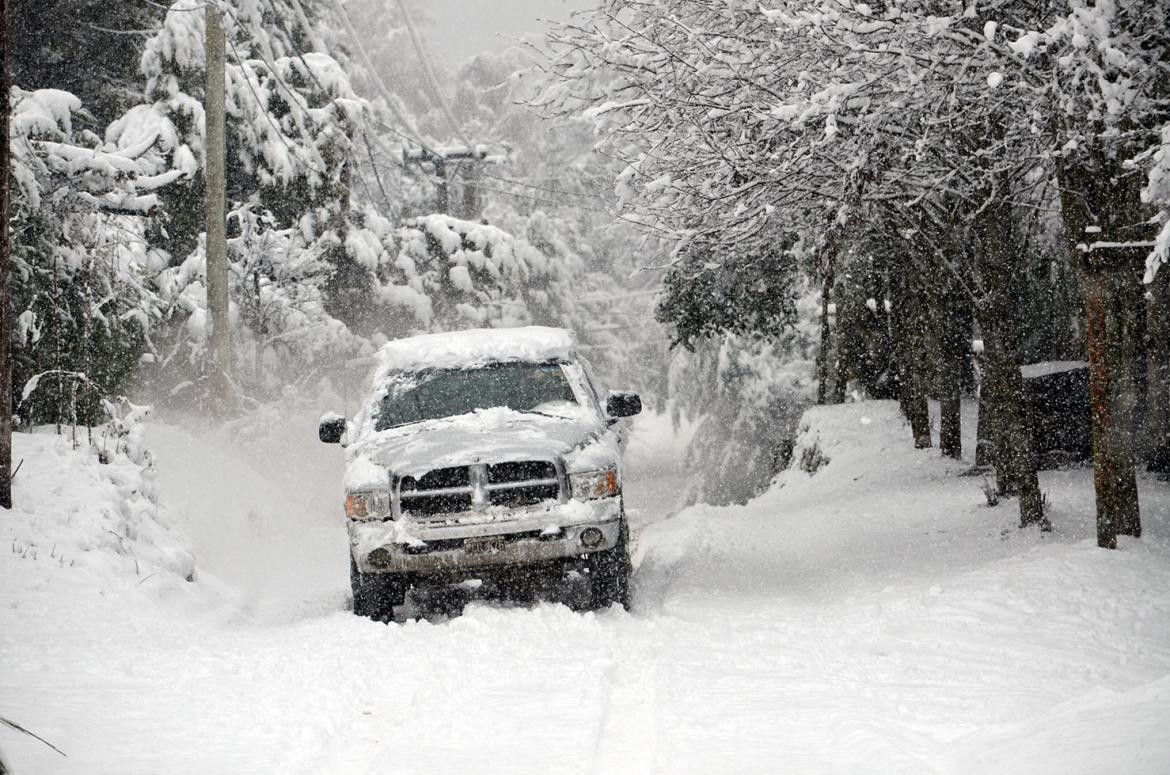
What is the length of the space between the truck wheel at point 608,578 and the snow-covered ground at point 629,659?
5.8 inches

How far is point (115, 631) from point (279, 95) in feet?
55.2

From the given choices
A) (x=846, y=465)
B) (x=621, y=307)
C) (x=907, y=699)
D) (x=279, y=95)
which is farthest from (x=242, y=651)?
(x=621, y=307)

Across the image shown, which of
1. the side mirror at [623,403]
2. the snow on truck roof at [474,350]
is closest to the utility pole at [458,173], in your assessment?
the snow on truck roof at [474,350]

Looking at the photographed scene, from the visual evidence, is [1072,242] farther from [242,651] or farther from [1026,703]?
[242,651]

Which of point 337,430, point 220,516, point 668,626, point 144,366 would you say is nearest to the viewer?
point 668,626

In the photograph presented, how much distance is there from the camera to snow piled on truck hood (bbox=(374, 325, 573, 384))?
901 centimetres

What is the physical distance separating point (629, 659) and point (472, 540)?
5.62ft

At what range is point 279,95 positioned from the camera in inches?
844

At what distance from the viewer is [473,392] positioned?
29.0ft

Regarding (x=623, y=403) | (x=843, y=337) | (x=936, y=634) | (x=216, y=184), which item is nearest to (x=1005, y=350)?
(x=623, y=403)

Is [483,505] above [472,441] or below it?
below

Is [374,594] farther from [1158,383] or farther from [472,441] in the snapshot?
[1158,383]

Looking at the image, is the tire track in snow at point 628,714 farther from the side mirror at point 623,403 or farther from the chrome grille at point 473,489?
the side mirror at point 623,403

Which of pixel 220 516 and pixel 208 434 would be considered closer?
pixel 220 516
